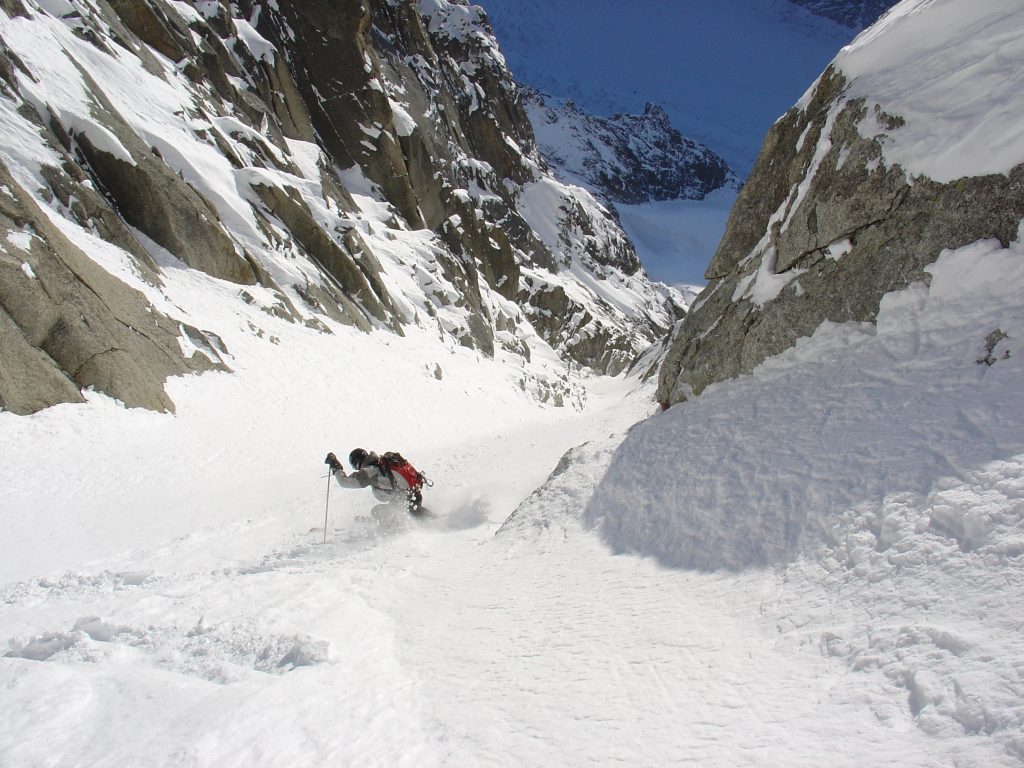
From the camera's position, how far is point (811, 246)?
31.1 ft

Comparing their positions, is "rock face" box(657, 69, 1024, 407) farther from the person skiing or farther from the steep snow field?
the person skiing

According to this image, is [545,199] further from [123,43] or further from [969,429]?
[969,429]

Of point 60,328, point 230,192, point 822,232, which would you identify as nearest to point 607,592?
point 822,232

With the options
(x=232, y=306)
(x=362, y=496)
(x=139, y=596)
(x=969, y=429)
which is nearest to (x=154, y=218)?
(x=232, y=306)

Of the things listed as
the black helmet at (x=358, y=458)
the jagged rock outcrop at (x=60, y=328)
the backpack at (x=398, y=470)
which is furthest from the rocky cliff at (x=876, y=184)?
the jagged rock outcrop at (x=60, y=328)

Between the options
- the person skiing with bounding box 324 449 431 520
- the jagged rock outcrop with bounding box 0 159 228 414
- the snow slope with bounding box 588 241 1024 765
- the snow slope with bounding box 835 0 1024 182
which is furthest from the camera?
the jagged rock outcrop with bounding box 0 159 228 414

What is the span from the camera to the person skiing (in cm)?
1022

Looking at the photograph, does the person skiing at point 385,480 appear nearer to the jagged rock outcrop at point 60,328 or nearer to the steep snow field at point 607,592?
the steep snow field at point 607,592

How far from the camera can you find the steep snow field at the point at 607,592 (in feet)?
11.5

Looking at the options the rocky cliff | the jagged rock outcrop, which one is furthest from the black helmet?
the rocky cliff

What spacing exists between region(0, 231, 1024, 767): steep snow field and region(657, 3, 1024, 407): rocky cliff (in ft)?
1.63

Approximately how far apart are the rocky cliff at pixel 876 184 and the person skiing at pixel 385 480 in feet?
17.7

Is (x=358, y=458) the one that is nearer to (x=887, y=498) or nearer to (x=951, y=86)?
(x=887, y=498)

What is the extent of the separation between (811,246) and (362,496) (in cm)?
921
